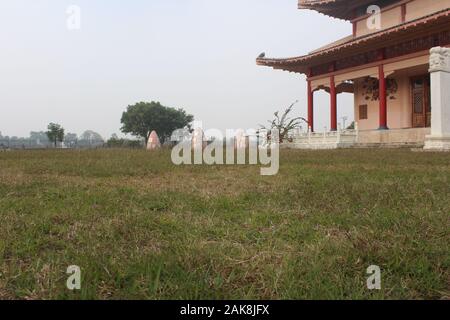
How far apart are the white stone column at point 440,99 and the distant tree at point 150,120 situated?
37122mm

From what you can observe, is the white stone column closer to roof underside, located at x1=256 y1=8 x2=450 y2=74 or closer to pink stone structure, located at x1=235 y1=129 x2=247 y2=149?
roof underside, located at x1=256 y1=8 x2=450 y2=74

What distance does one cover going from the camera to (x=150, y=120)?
45.5m

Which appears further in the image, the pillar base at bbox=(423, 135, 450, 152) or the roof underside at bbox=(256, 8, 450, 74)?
the roof underside at bbox=(256, 8, 450, 74)

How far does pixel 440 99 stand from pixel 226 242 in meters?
10.8

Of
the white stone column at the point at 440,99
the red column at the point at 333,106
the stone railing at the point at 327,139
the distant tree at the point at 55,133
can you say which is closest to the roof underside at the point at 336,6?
the red column at the point at 333,106

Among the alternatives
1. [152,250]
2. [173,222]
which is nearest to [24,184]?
[173,222]

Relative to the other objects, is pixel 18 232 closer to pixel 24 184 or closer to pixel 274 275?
pixel 274 275

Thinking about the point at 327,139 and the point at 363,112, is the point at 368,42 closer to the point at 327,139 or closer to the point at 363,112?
the point at 327,139

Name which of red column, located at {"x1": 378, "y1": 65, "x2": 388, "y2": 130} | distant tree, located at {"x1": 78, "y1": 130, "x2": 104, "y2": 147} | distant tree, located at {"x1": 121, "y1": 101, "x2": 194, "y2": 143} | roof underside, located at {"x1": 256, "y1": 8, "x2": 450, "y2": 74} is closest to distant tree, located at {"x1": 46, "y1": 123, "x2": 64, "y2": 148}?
distant tree, located at {"x1": 78, "y1": 130, "x2": 104, "y2": 147}

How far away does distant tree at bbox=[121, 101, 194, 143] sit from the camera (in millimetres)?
45531

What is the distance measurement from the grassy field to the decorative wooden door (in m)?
15.9

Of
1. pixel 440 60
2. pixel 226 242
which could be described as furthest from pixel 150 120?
pixel 226 242

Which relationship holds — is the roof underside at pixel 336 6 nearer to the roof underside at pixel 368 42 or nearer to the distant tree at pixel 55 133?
the roof underside at pixel 368 42

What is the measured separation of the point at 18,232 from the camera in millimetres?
2004
